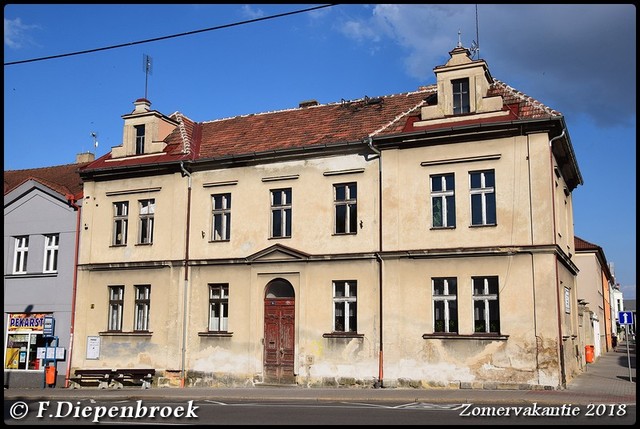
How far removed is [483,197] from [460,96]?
3.54 metres

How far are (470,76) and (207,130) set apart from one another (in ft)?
38.0

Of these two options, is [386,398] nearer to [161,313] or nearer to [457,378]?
[457,378]

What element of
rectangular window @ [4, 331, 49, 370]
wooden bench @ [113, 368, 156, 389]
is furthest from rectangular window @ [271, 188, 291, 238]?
rectangular window @ [4, 331, 49, 370]

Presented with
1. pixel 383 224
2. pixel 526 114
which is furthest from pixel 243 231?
pixel 526 114

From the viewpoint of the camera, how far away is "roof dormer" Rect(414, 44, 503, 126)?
22.0 metres

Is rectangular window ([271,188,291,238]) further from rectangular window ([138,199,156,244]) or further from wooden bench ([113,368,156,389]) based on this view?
wooden bench ([113,368,156,389])

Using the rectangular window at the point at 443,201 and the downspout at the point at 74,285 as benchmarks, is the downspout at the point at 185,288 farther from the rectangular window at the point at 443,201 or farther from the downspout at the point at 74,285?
the rectangular window at the point at 443,201

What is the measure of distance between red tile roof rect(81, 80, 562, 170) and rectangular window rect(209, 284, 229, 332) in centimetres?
488

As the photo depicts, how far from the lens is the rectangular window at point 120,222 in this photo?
26.7m

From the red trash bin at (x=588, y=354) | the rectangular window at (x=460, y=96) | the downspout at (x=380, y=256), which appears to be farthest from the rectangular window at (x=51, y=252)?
the red trash bin at (x=588, y=354)

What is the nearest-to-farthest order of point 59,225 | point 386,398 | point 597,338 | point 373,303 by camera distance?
1. point 386,398
2. point 373,303
3. point 59,225
4. point 597,338

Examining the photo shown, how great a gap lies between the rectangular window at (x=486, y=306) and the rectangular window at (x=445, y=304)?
0.61 m

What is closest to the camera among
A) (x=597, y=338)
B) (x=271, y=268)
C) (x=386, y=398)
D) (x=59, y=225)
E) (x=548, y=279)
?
(x=386, y=398)

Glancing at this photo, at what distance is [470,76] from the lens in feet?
72.5
